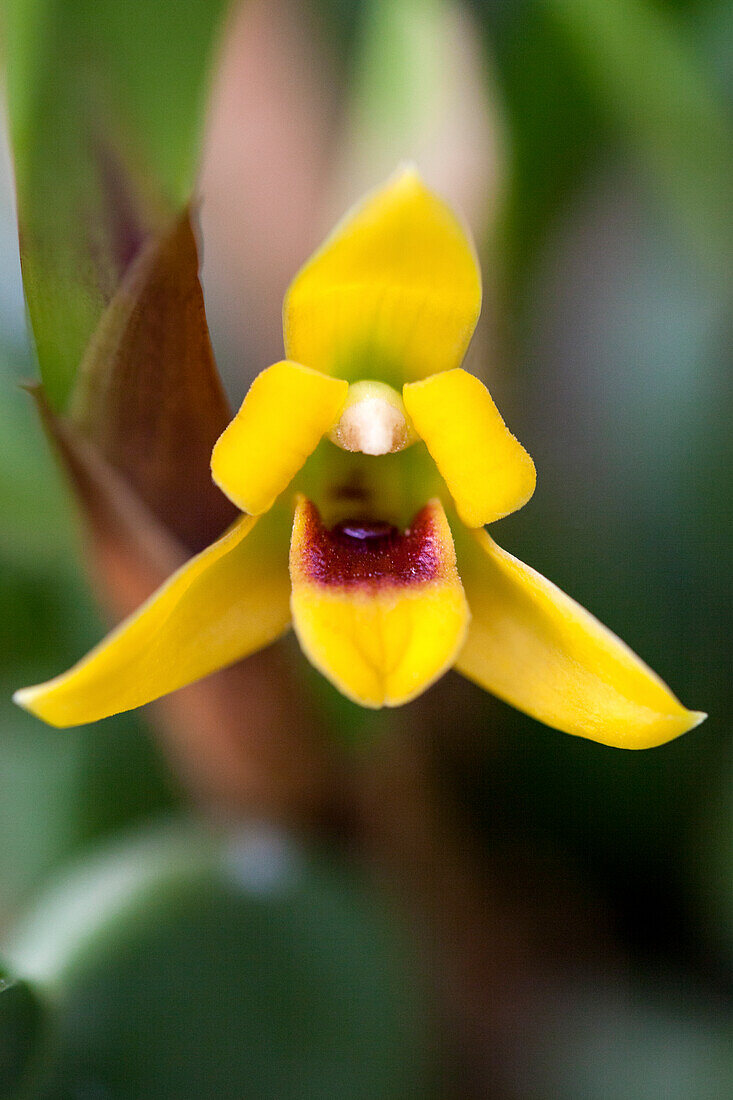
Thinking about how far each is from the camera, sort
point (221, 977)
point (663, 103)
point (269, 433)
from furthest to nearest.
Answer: point (663, 103), point (221, 977), point (269, 433)

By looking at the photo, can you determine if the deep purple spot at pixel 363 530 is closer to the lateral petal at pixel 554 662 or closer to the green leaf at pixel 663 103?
the lateral petal at pixel 554 662

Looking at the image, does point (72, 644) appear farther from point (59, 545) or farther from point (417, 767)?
point (417, 767)

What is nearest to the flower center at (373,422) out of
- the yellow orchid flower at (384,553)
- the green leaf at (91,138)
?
the yellow orchid flower at (384,553)

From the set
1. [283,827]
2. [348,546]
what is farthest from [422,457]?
[283,827]

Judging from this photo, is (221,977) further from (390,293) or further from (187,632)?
(390,293)

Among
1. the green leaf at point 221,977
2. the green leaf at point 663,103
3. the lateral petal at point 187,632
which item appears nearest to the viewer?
the lateral petal at point 187,632

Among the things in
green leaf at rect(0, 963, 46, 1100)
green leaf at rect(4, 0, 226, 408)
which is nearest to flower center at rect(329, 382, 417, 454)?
green leaf at rect(4, 0, 226, 408)

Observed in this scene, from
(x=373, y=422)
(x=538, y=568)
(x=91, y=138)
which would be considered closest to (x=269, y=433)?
(x=373, y=422)
